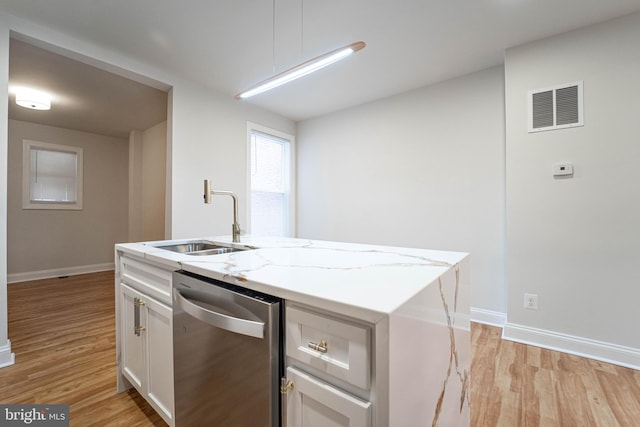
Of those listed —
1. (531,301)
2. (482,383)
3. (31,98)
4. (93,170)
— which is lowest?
(482,383)

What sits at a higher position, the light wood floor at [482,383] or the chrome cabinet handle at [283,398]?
the chrome cabinet handle at [283,398]

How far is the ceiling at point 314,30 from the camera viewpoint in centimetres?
202

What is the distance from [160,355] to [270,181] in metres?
3.11

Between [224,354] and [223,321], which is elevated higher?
[223,321]

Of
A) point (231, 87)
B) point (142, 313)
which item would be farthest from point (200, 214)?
point (142, 313)

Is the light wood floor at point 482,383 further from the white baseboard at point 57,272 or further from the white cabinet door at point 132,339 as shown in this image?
the white baseboard at point 57,272

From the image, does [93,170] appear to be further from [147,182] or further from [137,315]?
[137,315]

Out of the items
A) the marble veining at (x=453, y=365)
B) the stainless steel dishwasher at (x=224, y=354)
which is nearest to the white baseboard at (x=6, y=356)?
the stainless steel dishwasher at (x=224, y=354)

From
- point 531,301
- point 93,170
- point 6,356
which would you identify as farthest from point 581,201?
point 93,170

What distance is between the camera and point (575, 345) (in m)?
2.21

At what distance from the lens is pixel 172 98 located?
9.89 ft

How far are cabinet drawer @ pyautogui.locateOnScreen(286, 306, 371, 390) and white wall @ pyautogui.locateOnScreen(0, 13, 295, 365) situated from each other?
8.44 feet

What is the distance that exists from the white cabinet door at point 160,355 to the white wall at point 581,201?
2.67 m

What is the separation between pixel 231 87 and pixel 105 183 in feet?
12.4
